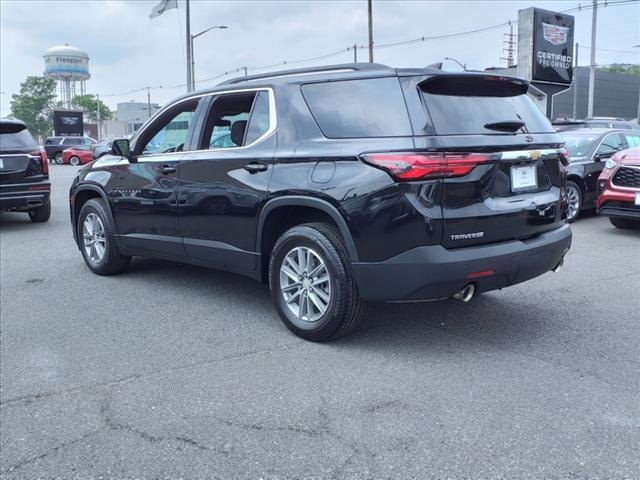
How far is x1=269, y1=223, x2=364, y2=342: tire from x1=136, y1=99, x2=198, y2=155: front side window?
1.66 meters

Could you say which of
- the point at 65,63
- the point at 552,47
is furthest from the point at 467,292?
the point at 65,63

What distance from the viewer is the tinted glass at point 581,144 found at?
33.7ft

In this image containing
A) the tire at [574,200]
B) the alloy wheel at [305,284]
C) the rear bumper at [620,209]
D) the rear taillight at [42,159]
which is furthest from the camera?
the rear taillight at [42,159]

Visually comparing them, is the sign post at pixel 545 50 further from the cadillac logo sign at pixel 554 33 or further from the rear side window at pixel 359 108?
the rear side window at pixel 359 108

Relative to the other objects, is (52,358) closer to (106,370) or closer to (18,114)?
(106,370)

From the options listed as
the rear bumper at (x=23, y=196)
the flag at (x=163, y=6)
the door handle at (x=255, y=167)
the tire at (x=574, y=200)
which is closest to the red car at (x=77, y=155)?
the flag at (x=163, y=6)

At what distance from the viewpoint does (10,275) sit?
6.90 meters

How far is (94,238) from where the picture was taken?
6.68 m

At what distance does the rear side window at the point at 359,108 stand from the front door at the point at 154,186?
4.93ft

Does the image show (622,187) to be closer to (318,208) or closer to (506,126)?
(506,126)

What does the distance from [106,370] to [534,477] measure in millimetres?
2669

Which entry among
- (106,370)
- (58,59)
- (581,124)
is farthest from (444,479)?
(58,59)

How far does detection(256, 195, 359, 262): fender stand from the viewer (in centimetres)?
402

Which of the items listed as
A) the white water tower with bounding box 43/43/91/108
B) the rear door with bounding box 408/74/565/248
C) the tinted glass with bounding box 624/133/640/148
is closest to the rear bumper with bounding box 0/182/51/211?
the rear door with bounding box 408/74/565/248
